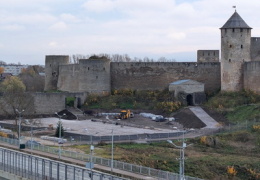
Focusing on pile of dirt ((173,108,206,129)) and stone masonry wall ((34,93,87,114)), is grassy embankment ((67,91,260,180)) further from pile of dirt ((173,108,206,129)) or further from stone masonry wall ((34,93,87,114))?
stone masonry wall ((34,93,87,114))

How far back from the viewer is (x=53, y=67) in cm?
5612

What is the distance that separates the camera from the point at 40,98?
48.3 m

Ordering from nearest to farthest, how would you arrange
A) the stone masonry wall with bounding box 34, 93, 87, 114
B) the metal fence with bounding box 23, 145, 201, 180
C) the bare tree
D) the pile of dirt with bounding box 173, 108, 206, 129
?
the metal fence with bounding box 23, 145, 201, 180
the pile of dirt with bounding box 173, 108, 206, 129
the bare tree
the stone masonry wall with bounding box 34, 93, 87, 114

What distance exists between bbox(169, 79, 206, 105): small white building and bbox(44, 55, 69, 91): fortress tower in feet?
44.0

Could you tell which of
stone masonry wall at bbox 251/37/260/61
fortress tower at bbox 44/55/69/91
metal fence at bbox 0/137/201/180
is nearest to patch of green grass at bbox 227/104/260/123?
stone masonry wall at bbox 251/37/260/61

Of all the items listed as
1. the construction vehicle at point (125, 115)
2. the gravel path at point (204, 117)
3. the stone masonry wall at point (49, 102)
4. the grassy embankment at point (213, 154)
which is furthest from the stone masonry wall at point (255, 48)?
the stone masonry wall at point (49, 102)

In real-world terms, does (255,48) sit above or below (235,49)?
above

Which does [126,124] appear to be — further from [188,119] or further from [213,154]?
[213,154]

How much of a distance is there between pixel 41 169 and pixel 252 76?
26558 mm

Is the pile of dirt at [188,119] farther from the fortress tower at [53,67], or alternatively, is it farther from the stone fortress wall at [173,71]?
the fortress tower at [53,67]

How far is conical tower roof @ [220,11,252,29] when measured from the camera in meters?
45.2

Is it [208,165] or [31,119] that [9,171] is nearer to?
[208,165]

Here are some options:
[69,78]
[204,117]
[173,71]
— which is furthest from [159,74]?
[204,117]

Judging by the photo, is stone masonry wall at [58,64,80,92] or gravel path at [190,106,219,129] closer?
gravel path at [190,106,219,129]
